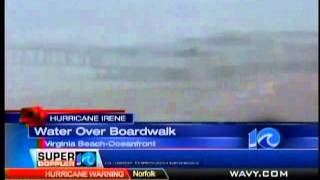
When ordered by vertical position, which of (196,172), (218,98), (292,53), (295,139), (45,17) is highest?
(45,17)

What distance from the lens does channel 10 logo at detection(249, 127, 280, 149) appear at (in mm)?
2287

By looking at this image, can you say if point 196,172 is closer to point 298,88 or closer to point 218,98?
point 218,98

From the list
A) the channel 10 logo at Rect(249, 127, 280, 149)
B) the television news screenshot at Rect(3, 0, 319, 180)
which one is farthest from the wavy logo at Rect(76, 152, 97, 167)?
the channel 10 logo at Rect(249, 127, 280, 149)

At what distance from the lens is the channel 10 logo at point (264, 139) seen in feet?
7.50

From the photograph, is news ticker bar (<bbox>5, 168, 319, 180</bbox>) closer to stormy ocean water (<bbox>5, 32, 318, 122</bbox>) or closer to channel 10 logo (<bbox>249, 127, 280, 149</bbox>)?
channel 10 logo (<bbox>249, 127, 280, 149</bbox>)

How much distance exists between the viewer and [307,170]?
2328mm

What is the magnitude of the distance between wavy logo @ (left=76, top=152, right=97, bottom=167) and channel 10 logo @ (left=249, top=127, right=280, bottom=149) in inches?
32.5

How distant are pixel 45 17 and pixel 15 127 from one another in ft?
1.97

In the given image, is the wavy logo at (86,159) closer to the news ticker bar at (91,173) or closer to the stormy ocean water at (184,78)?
the news ticker bar at (91,173)

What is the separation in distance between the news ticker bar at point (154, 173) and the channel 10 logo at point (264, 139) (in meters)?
0.13

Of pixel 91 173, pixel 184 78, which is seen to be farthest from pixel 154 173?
pixel 184 78

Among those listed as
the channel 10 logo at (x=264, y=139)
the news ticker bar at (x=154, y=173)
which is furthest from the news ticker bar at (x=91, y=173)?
the channel 10 logo at (x=264, y=139)

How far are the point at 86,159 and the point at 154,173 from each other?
1.21ft

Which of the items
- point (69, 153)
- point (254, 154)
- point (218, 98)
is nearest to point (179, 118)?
point (218, 98)
